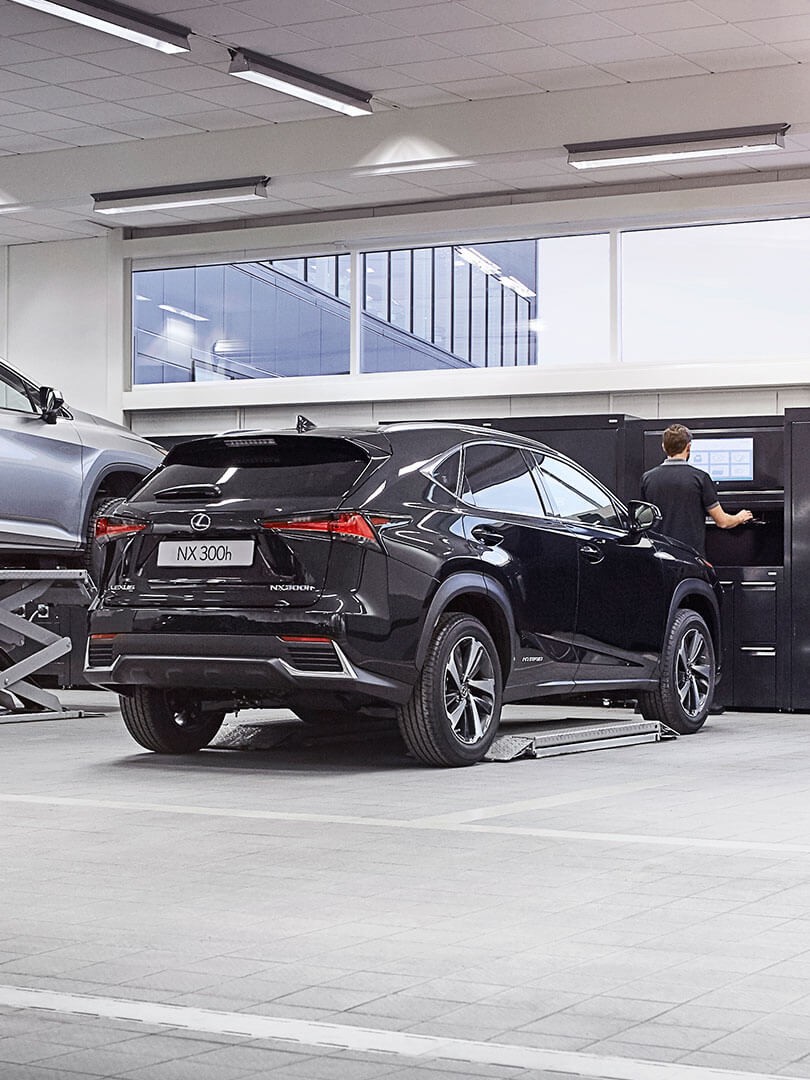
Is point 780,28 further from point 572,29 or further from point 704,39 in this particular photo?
point 572,29

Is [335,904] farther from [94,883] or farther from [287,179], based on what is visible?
[287,179]

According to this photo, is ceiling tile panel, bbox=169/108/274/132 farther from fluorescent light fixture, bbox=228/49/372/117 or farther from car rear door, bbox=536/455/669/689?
car rear door, bbox=536/455/669/689

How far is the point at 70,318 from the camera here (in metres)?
18.0

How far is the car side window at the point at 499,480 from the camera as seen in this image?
8.58 m

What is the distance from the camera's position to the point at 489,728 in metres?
8.38

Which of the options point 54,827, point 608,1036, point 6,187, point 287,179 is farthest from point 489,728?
point 6,187

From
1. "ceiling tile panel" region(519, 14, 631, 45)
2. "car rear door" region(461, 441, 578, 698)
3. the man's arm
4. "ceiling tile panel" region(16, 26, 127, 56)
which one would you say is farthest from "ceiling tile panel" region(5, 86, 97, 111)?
"car rear door" region(461, 441, 578, 698)

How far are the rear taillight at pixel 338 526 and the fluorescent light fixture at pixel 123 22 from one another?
490 centimetres

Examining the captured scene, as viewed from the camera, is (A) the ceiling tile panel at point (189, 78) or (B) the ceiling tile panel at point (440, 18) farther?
(A) the ceiling tile panel at point (189, 78)

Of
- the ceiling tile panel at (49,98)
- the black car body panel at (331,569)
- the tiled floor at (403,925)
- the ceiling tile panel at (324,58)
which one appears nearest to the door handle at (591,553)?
the black car body panel at (331,569)

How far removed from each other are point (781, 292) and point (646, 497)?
3134 millimetres

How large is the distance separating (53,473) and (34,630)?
1159mm

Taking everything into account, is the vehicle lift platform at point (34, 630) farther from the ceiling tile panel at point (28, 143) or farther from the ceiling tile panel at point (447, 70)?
the ceiling tile panel at point (28, 143)

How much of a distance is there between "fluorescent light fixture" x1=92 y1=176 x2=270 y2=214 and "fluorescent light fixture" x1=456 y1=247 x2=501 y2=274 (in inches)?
80.8
